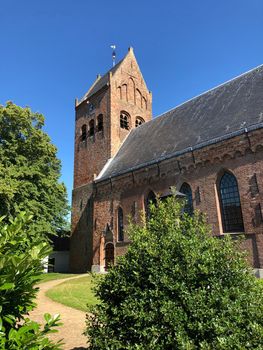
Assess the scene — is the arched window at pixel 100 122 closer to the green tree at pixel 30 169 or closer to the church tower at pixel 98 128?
the church tower at pixel 98 128

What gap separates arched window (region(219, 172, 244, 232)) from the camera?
15406mm

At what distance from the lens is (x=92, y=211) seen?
84.7ft

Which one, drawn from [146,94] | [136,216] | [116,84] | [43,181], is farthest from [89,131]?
[136,216]

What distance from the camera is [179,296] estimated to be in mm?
3979

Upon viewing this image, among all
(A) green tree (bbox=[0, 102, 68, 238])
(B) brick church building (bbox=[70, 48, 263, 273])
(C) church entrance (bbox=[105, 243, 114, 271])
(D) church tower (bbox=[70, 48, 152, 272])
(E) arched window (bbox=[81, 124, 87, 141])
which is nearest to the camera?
(B) brick church building (bbox=[70, 48, 263, 273])

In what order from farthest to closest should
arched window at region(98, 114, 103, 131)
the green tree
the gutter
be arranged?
arched window at region(98, 114, 103, 131)
the green tree
the gutter

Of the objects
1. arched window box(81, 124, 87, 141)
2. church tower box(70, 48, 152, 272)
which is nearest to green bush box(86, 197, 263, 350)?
church tower box(70, 48, 152, 272)

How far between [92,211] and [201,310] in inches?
889

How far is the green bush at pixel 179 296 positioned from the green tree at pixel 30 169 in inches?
626

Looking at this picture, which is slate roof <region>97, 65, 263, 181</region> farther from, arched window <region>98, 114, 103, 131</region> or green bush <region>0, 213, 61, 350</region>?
green bush <region>0, 213, 61, 350</region>

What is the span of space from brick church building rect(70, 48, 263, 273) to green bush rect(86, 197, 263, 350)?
34.3 feet

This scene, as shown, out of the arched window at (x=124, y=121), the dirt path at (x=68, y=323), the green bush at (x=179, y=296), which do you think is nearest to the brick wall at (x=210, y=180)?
the dirt path at (x=68, y=323)

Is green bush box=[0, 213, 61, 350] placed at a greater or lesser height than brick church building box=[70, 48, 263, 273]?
lesser

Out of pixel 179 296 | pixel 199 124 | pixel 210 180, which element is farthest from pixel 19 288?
pixel 199 124
